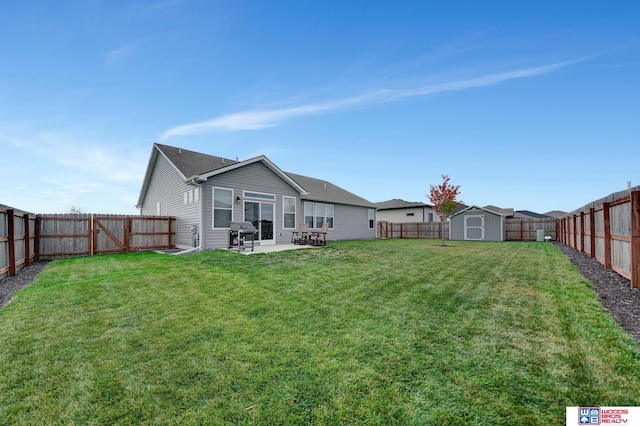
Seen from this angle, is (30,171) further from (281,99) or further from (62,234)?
(281,99)

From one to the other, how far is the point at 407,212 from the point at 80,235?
93.9 ft

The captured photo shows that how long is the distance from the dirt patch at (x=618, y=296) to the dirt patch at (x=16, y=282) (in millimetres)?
9575

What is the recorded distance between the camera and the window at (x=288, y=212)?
48.9 ft

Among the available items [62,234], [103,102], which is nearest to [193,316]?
[62,234]

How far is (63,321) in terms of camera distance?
153 inches

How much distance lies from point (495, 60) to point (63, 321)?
606 inches

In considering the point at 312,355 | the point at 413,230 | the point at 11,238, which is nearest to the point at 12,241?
the point at 11,238

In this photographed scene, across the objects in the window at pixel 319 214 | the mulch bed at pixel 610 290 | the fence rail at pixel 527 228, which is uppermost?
the window at pixel 319 214

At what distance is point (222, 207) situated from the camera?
12.4 metres

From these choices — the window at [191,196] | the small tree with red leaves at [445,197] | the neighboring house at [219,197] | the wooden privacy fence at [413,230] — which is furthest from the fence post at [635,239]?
the wooden privacy fence at [413,230]

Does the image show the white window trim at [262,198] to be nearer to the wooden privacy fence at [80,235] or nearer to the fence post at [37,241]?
the wooden privacy fence at [80,235]

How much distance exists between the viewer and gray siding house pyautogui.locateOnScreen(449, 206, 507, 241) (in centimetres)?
2317

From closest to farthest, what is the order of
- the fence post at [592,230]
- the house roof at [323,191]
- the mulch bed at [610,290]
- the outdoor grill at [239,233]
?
the mulch bed at [610,290] → the fence post at [592,230] → the outdoor grill at [239,233] → the house roof at [323,191]

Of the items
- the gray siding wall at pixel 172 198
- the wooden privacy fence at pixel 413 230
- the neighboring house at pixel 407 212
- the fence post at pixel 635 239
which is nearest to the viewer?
the fence post at pixel 635 239
